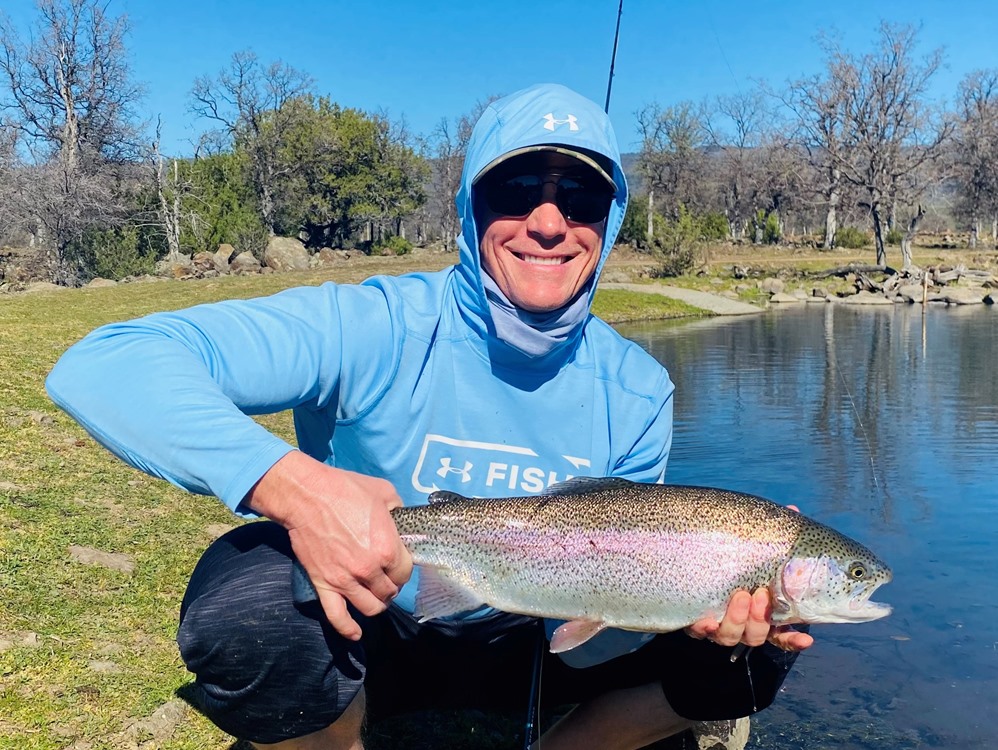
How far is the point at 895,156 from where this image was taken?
1702 inches

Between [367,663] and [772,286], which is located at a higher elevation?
[367,663]

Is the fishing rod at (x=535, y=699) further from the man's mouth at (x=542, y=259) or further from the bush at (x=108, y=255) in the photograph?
the bush at (x=108, y=255)

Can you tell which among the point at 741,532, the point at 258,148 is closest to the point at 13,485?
the point at 741,532

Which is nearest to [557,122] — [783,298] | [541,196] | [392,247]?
[541,196]

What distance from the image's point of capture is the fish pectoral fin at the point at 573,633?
9.13 ft

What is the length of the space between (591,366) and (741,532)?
0.85 meters

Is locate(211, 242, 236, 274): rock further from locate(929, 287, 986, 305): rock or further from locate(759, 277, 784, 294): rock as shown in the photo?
locate(929, 287, 986, 305): rock

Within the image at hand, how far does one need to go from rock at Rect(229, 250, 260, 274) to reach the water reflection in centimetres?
1900

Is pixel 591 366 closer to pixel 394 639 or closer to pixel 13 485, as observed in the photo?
pixel 394 639

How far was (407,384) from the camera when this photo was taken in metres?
3.07

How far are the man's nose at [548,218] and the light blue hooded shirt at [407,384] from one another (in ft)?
0.65

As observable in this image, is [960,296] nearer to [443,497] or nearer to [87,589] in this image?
[87,589]

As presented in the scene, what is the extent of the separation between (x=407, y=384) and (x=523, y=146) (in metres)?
0.95

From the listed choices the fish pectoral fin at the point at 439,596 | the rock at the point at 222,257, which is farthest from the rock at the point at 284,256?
the fish pectoral fin at the point at 439,596
